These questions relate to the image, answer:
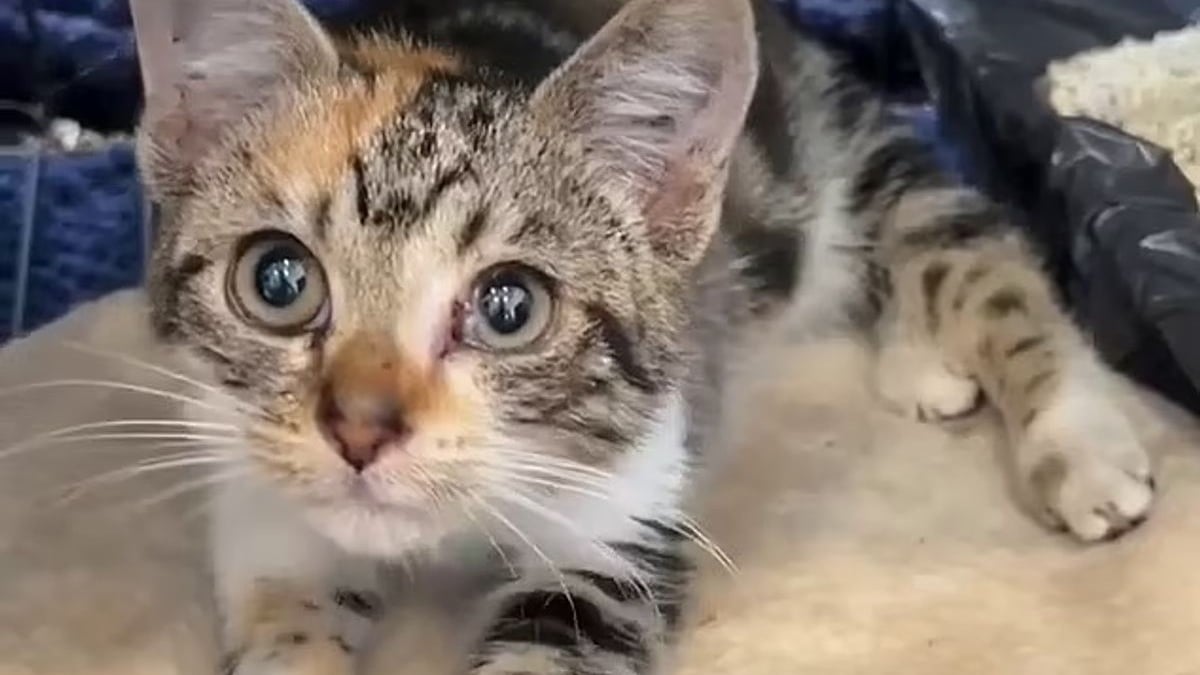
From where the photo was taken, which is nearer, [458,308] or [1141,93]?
[458,308]

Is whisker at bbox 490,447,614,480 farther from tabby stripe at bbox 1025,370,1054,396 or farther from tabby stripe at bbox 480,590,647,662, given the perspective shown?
tabby stripe at bbox 1025,370,1054,396

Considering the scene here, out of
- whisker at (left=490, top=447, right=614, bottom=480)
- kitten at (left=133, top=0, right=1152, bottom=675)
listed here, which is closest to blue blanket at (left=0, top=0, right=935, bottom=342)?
kitten at (left=133, top=0, right=1152, bottom=675)

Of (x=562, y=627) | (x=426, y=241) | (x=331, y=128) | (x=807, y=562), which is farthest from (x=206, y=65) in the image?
(x=807, y=562)

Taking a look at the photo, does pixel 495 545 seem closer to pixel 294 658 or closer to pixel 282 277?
pixel 294 658

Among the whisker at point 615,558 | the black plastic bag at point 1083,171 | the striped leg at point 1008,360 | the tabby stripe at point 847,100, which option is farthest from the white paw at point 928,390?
the whisker at point 615,558

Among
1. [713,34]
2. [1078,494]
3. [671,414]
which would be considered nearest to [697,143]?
[713,34]

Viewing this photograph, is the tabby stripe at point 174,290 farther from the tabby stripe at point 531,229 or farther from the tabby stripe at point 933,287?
the tabby stripe at point 933,287
